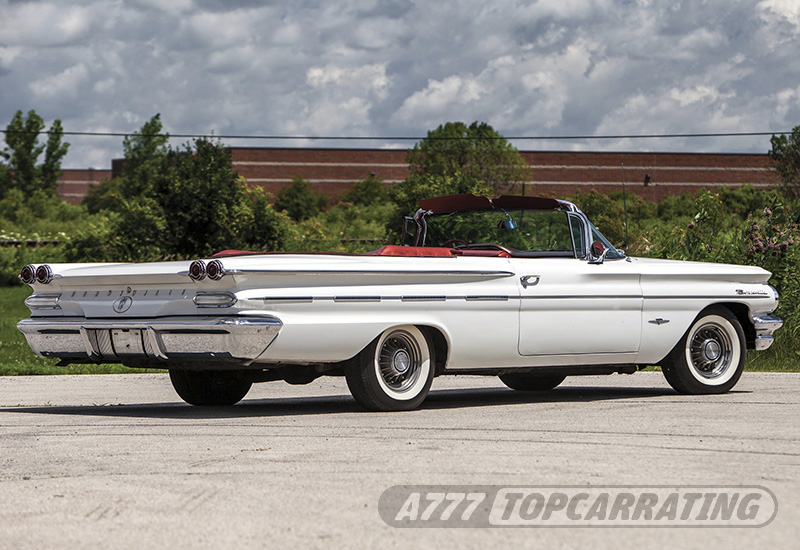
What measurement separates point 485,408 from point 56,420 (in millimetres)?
3186

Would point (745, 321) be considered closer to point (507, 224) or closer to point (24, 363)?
point (507, 224)

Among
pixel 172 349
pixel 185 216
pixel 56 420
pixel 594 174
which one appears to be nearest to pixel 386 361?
pixel 172 349

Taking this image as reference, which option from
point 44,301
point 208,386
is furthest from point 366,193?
point 44,301

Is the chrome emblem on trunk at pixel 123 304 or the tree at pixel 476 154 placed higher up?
the tree at pixel 476 154

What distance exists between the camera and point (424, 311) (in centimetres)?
880

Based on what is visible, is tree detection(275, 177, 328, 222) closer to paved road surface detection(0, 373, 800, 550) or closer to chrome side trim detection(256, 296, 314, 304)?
paved road surface detection(0, 373, 800, 550)

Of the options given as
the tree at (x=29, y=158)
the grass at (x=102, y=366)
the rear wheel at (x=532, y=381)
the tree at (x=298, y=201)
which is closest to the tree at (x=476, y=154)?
the tree at (x=298, y=201)

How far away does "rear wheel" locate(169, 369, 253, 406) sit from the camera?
32.4 feet

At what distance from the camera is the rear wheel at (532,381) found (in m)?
11.2

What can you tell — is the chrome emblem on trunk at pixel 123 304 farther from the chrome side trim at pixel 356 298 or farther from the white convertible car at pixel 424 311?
the chrome side trim at pixel 356 298

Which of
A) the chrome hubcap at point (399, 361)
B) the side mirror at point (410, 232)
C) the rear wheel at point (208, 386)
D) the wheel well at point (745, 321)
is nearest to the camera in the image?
the chrome hubcap at point (399, 361)

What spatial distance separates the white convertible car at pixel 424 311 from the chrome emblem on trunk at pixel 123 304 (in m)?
0.02

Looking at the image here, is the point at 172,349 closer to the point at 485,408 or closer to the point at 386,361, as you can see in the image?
the point at 386,361

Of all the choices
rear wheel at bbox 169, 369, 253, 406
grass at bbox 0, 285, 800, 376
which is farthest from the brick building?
rear wheel at bbox 169, 369, 253, 406
